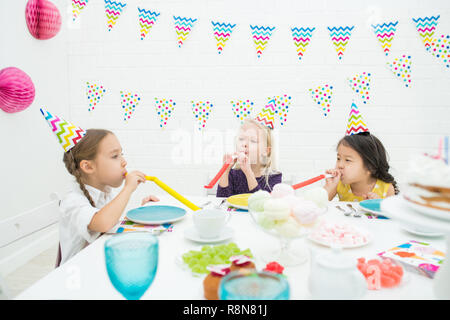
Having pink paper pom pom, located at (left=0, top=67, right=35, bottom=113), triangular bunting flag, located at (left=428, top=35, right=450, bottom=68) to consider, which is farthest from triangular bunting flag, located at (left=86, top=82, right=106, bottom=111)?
triangular bunting flag, located at (left=428, top=35, right=450, bottom=68)

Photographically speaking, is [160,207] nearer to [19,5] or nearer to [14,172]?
[14,172]

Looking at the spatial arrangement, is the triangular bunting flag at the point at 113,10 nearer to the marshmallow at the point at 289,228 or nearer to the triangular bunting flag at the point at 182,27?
the triangular bunting flag at the point at 182,27

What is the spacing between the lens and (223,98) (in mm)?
2633

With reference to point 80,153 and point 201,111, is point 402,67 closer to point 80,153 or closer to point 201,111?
point 201,111

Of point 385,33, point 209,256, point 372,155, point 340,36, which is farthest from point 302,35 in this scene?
point 209,256

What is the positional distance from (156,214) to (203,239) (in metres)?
0.34

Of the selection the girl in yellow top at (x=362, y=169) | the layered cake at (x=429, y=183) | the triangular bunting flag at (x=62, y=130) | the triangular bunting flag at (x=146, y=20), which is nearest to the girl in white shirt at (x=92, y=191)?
the triangular bunting flag at (x=62, y=130)

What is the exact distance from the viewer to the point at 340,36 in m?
2.47

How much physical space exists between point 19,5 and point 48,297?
2.22m

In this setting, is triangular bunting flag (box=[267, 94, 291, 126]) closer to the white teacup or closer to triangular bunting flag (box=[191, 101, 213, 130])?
triangular bunting flag (box=[191, 101, 213, 130])

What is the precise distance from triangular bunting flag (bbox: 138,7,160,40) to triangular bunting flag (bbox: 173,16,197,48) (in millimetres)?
166

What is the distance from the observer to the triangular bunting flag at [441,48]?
7.80 feet

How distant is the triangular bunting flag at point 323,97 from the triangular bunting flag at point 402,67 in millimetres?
458

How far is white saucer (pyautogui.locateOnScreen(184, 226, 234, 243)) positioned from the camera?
3.13ft
